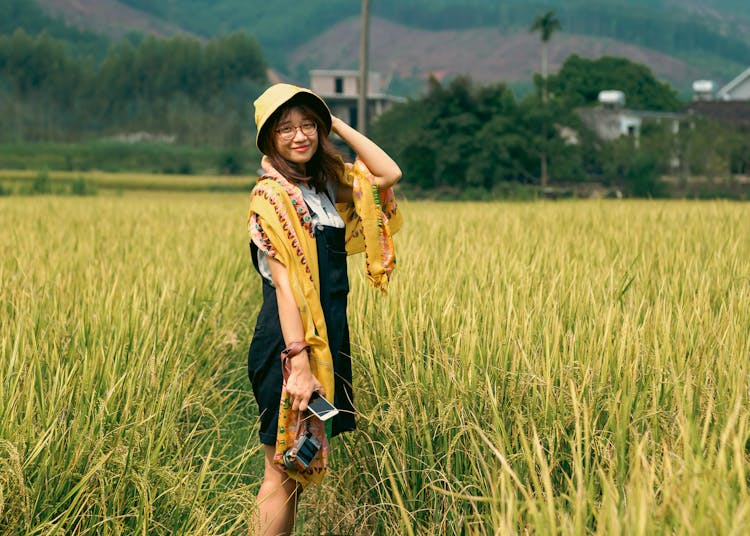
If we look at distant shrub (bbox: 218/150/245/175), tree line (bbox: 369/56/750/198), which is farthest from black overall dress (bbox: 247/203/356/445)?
distant shrub (bbox: 218/150/245/175)

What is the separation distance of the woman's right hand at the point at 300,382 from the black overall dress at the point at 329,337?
11cm

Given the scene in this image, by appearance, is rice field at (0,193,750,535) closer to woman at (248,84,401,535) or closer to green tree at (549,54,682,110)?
woman at (248,84,401,535)

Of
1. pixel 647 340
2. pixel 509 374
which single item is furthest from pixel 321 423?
pixel 647 340

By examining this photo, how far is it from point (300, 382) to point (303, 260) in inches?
11.4

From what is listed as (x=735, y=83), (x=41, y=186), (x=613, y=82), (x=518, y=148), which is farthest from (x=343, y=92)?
(x=41, y=186)

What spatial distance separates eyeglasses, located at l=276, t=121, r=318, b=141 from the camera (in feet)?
7.04

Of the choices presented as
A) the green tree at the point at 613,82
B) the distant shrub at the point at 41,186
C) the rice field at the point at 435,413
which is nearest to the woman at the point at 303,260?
the rice field at the point at 435,413

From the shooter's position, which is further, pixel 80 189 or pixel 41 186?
pixel 41 186

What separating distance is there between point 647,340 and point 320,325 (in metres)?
1.01

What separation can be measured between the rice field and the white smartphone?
19cm

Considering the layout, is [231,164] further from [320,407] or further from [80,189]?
[320,407]

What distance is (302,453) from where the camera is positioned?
2021 mm

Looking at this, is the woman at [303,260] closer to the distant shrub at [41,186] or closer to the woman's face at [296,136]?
the woman's face at [296,136]

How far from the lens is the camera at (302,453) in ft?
6.61
